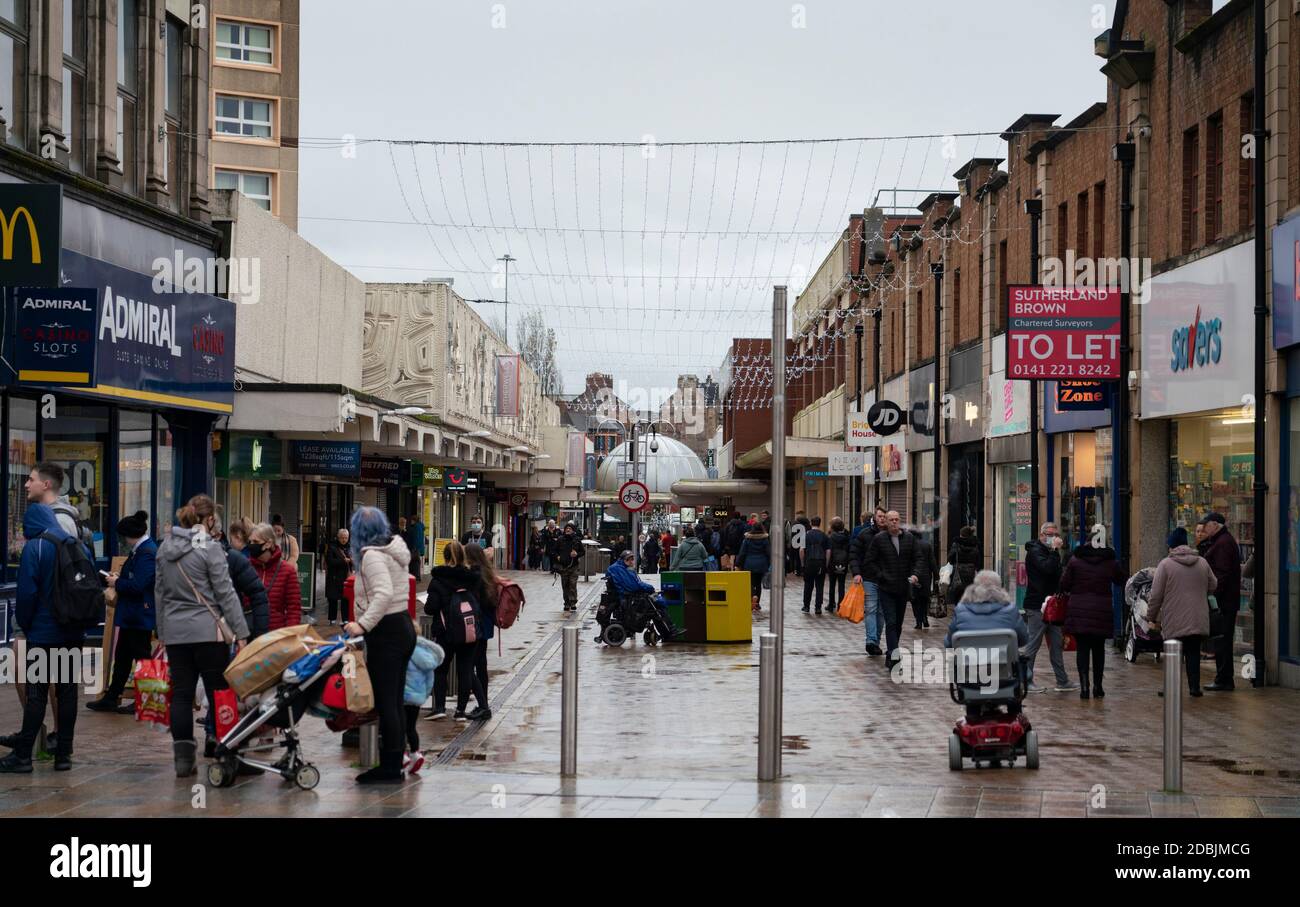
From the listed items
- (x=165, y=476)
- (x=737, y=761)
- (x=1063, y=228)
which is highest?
(x=1063, y=228)

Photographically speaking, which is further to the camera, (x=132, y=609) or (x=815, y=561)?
(x=815, y=561)

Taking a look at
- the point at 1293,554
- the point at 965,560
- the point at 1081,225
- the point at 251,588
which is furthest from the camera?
the point at 1081,225

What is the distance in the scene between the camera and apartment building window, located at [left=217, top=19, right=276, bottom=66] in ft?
182

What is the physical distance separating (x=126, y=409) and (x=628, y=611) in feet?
23.3

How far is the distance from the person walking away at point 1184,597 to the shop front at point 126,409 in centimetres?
1062

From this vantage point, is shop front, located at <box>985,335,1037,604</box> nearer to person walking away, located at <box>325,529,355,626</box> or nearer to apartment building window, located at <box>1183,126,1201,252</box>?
apartment building window, located at <box>1183,126,1201,252</box>

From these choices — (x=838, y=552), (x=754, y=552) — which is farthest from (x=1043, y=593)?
(x=838, y=552)

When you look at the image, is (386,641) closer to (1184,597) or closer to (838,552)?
(1184,597)

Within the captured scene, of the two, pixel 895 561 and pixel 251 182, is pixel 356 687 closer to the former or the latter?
pixel 895 561

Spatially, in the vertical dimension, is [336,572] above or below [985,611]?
below

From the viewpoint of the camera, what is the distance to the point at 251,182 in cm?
5525

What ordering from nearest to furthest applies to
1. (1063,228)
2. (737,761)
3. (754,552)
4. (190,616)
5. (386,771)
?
(386,771), (190,616), (737,761), (1063,228), (754,552)
